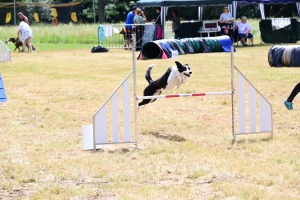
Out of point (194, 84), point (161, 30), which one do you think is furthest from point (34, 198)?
point (161, 30)

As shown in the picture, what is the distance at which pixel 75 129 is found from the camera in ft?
32.4

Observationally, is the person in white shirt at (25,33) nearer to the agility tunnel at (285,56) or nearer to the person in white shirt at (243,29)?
the person in white shirt at (243,29)

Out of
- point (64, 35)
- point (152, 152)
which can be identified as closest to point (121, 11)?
point (64, 35)

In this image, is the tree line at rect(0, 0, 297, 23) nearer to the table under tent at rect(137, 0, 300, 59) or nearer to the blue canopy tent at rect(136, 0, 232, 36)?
the table under tent at rect(137, 0, 300, 59)

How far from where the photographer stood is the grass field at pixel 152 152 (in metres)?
6.24

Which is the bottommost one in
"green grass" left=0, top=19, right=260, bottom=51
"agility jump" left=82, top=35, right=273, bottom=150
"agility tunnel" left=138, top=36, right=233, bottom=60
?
"green grass" left=0, top=19, right=260, bottom=51

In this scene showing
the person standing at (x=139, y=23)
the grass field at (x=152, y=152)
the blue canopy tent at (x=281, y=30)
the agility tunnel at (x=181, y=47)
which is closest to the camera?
the grass field at (x=152, y=152)

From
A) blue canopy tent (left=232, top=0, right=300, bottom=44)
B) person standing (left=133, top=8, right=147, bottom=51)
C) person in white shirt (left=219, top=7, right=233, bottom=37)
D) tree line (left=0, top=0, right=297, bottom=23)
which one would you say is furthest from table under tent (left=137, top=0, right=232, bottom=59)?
tree line (left=0, top=0, right=297, bottom=23)

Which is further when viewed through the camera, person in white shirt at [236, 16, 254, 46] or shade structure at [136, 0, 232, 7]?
person in white shirt at [236, 16, 254, 46]

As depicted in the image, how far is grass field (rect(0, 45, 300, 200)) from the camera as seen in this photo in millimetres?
6242

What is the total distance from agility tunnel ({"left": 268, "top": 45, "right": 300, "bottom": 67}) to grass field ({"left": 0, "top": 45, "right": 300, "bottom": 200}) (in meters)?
3.03

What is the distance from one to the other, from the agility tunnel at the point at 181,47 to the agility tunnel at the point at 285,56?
13.5ft

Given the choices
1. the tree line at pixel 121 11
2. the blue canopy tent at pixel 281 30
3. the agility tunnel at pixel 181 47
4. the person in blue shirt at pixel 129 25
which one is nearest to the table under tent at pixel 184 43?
the agility tunnel at pixel 181 47

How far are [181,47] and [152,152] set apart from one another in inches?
632
